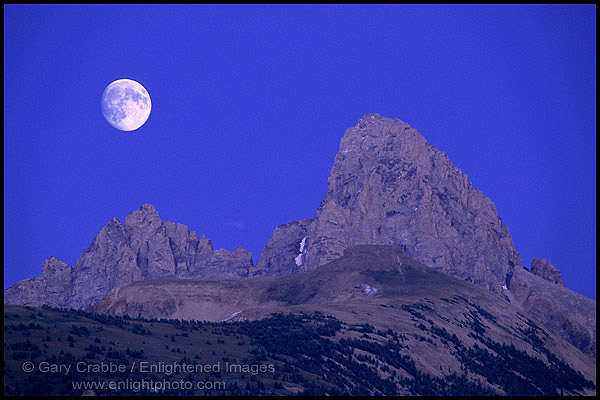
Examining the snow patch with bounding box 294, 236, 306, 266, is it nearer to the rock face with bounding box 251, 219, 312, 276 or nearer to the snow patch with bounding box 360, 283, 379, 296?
the rock face with bounding box 251, 219, 312, 276

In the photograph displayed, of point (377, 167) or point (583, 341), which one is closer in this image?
point (583, 341)

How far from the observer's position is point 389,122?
19275cm

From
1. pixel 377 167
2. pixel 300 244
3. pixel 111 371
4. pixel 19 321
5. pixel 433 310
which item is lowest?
pixel 111 371

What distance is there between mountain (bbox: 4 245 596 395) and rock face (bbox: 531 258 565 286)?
183 ft

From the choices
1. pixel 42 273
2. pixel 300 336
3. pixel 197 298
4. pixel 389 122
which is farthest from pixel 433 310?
pixel 42 273

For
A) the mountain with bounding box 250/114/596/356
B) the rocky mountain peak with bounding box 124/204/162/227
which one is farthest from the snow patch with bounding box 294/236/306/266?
the rocky mountain peak with bounding box 124/204/162/227

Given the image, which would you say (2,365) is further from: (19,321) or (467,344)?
(467,344)

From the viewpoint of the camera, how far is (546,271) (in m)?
180

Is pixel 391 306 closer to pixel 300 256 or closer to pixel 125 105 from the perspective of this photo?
pixel 125 105

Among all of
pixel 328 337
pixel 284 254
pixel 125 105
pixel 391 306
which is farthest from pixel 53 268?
pixel 328 337

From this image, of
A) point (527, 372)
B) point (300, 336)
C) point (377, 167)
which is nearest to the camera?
point (300, 336)

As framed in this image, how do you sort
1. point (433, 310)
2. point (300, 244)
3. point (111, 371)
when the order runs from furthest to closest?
point (300, 244), point (433, 310), point (111, 371)

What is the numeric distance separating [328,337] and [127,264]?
120 m

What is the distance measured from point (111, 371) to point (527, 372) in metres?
58.3
